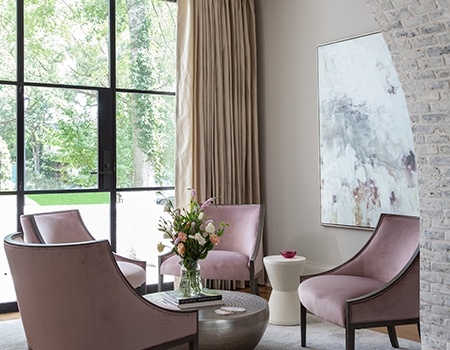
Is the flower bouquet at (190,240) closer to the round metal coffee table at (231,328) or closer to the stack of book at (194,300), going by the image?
the stack of book at (194,300)

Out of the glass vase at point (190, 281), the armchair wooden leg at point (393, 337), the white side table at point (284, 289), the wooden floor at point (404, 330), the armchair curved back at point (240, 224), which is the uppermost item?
the armchair curved back at point (240, 224)

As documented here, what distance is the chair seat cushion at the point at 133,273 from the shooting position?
4.64 m

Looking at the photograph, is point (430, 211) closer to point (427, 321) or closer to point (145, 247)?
point (427, 321)

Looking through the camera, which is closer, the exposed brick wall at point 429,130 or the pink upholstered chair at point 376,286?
the exposed brick wall at point 429,130

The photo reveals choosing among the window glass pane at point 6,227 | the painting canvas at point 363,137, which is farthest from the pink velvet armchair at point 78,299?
the painting canvas at point 363,137

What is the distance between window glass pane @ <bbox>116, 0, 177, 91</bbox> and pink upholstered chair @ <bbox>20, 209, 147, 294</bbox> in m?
1.52

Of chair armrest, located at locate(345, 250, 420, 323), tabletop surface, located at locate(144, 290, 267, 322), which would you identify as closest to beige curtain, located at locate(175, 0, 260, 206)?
tabletop surface, located at locate(144, 290, 267, 322)

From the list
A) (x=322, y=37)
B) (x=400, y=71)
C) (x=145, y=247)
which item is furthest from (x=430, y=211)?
(x=145, y=247)

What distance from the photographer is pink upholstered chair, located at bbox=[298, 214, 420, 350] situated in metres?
3.75

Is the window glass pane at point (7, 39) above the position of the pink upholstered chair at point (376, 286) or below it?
above

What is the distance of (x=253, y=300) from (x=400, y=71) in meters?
1.70

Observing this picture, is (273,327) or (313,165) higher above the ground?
(313,165)

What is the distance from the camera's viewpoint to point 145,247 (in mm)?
6090

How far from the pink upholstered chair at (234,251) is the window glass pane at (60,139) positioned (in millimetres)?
→ 1144
